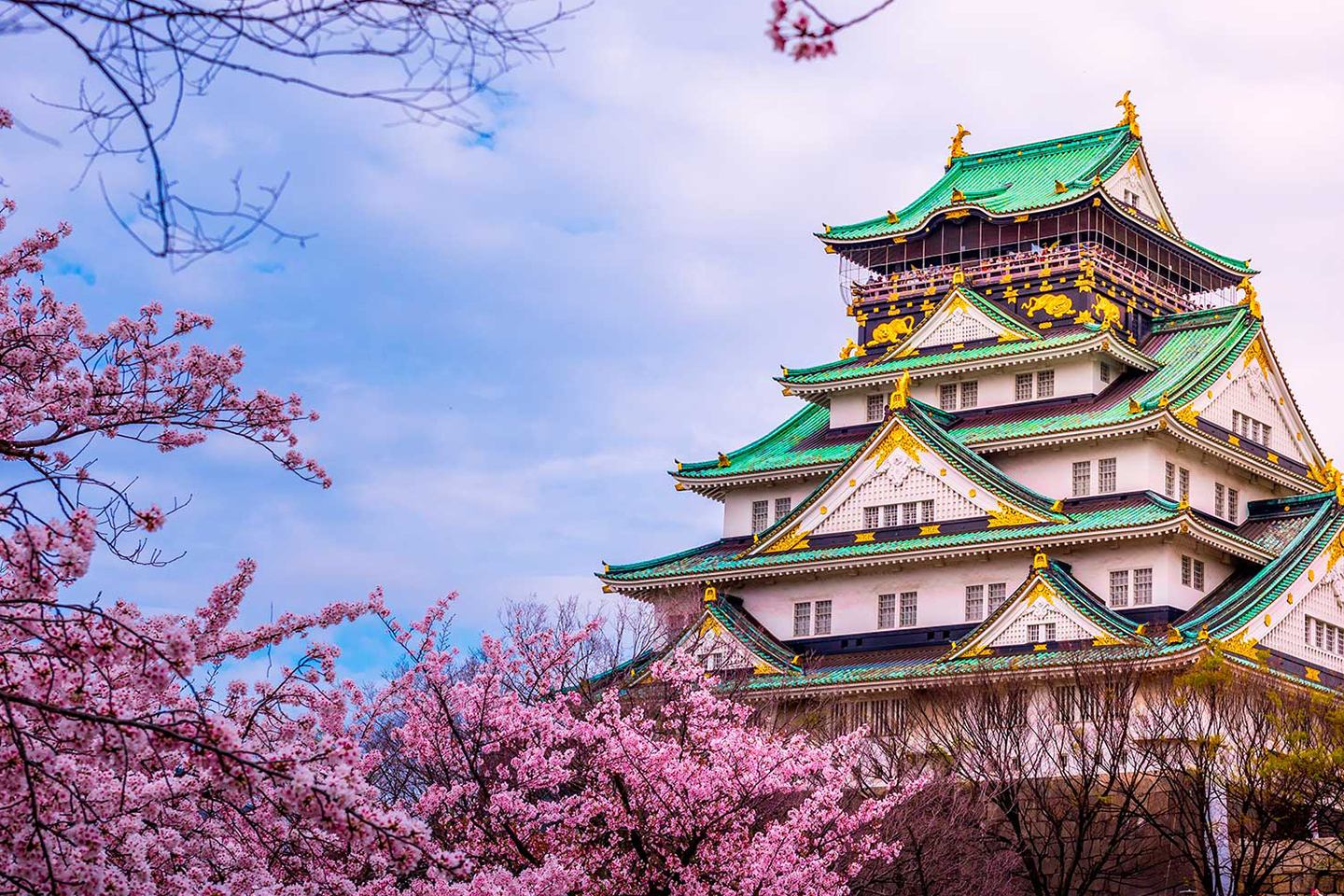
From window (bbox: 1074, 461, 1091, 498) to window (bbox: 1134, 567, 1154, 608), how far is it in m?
3.37

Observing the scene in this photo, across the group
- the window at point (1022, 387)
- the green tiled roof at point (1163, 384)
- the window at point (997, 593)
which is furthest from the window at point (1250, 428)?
the window at point (997, 593)

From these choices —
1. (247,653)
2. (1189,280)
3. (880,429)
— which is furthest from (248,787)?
(1189,280)

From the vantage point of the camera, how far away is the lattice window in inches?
2312

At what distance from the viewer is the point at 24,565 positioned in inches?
470

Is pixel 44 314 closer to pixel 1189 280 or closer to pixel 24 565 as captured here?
pixel 24 565

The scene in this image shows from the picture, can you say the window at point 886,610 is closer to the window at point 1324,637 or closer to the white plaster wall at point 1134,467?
the white plaster wall at point 1134,467

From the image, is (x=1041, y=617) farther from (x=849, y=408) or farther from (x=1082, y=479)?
(x=849, y=408)

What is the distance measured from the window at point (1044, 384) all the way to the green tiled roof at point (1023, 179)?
5413mm

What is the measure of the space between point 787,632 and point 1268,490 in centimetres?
1487

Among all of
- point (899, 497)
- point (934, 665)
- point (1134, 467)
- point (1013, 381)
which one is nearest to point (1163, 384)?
Answer: point (1134, 467)

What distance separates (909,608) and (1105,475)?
6.38m

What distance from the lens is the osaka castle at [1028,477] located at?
49.5 metres

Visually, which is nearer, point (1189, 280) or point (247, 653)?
point (247, 653)

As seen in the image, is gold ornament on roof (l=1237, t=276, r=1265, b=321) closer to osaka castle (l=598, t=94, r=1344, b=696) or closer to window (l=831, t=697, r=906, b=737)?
osaka castle (l=598, t=94, r=1344, b=696)
